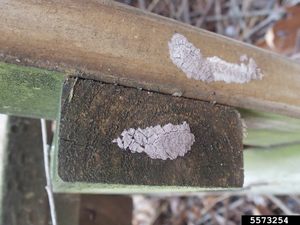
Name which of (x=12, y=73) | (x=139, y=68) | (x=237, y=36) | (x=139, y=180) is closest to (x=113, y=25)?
(x=139, y=68)

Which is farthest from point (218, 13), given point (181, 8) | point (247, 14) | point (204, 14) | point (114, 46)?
point (114, 46)

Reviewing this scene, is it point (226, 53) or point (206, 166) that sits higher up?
point (226, 53)

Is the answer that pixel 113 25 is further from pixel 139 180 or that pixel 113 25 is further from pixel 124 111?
pixel 139 180

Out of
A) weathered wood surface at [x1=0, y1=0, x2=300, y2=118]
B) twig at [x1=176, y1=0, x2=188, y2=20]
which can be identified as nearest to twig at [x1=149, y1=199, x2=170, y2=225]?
twig at [x1=176, y1=0, x2=188, y2=20]

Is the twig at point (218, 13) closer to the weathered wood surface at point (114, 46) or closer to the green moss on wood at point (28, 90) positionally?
the weathered wood surface at point (114, 46)

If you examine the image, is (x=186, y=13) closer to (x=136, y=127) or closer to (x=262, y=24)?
(x=262, y=24)

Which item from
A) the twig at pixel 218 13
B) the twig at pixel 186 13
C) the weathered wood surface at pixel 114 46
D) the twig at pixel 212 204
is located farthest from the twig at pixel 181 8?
the weathered wood surface at pixel 114 46
